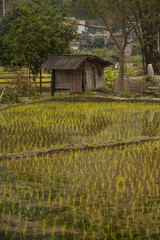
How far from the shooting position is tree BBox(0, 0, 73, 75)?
69.5ft

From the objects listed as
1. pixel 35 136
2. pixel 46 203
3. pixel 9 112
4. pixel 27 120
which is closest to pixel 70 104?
pixel 9 112

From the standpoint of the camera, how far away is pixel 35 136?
1046 centimetres

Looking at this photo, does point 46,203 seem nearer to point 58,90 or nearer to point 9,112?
point 9,112

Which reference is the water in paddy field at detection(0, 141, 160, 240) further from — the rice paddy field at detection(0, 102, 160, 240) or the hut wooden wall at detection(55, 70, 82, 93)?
the hut wooden wall at detection(55, 70, 82, 93)

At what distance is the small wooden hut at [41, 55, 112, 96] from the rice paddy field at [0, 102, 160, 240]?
882 centimetres

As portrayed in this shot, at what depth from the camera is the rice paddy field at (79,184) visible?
496 cm

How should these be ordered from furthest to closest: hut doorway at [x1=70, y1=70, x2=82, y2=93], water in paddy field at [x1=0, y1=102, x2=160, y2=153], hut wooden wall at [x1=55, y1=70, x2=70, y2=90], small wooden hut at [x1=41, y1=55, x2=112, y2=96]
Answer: hut wooden wall at [x1=55, y1=70, x2=70, y2=90] < hut doorway at [x1=70, y1=70, x2=82, y2=93] < small wooden hut at [x1=41, y1=55, x2=112, y2=96] < water in paddy field at [x1=0, y1=102, x2=160, y2=153]

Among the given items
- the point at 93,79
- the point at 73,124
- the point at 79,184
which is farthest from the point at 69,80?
the point at 79,184

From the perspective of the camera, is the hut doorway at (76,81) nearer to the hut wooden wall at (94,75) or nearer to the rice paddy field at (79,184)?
the hut wooden wall at (94,75)

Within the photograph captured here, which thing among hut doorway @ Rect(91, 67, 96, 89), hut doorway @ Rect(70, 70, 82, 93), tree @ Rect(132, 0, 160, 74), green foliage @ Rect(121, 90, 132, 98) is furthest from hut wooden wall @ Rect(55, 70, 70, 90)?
tree @ Rect(132, 0, 160, 74)

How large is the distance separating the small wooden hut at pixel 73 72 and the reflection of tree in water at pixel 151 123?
641 centimetres

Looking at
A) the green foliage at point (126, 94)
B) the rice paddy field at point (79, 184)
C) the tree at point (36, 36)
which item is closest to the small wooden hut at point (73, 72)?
the tree at point (36, 36)

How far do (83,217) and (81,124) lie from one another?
7249mm

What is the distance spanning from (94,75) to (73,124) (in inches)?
435
